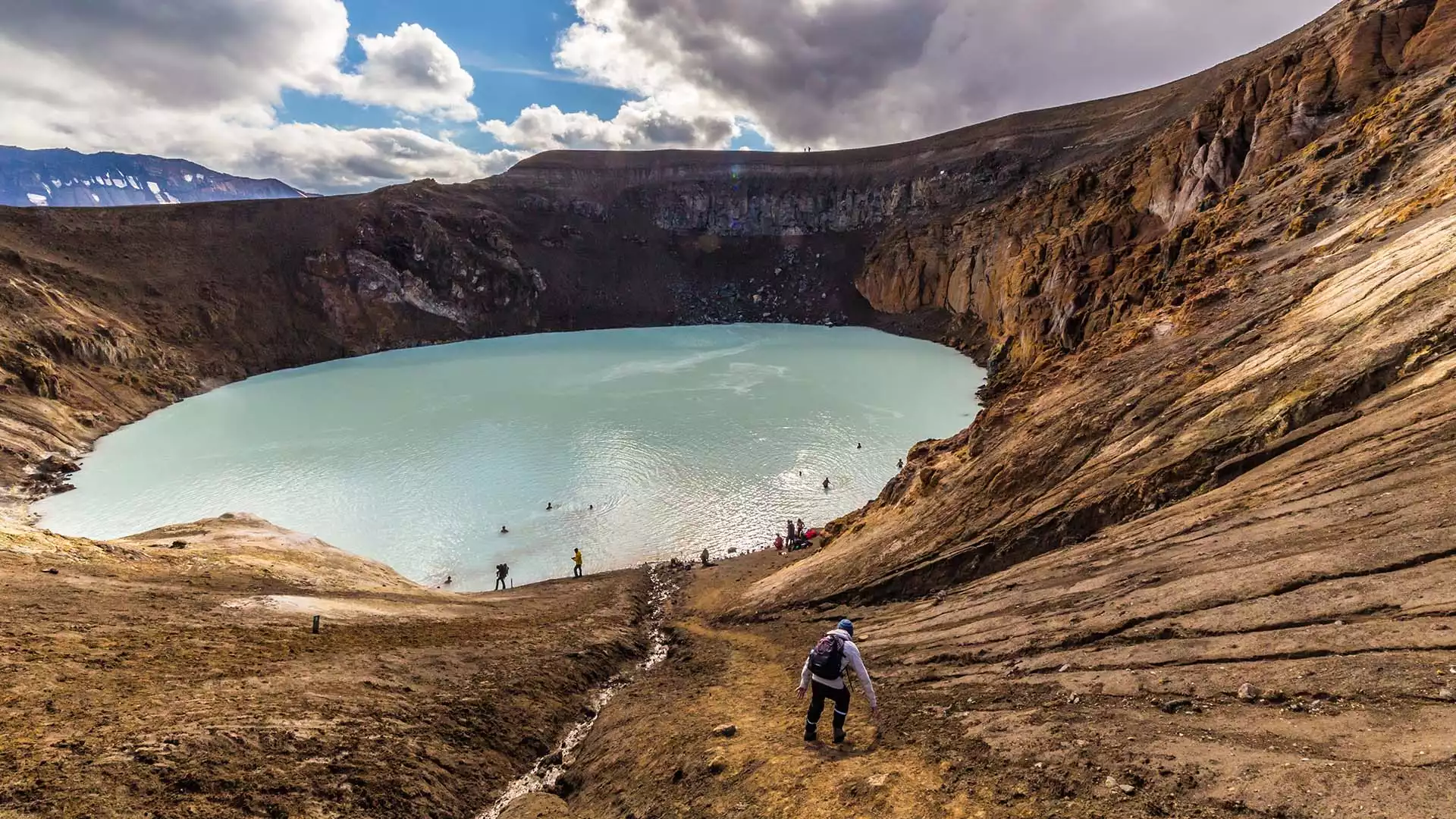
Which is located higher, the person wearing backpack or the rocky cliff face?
the rocky cliff face

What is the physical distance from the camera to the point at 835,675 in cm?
740

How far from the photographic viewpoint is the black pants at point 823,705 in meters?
7.44

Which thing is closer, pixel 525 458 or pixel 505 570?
pixel 505 570

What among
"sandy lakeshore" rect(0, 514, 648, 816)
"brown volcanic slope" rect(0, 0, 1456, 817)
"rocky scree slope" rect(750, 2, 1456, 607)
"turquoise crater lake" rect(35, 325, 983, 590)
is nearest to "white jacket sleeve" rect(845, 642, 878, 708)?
"brown volcanic slope" rect(0, 0, 1456, 817)

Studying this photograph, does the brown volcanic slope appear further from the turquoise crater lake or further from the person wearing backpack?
the turquoise crater lake

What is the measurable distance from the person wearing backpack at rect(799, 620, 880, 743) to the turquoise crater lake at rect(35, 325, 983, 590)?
16.9 metres

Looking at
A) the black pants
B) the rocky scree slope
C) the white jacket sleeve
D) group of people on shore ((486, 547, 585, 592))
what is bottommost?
the black pants

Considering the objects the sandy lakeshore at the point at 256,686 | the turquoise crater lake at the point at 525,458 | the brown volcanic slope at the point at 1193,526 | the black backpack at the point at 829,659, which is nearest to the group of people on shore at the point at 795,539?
the turquoise crater lake at the point at 525,458

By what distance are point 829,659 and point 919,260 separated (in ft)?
268

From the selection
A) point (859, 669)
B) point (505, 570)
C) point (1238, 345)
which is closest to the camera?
point (859, 669)

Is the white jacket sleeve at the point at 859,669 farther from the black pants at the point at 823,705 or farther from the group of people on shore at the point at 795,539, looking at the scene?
the group of people on shore at the point at 795,539

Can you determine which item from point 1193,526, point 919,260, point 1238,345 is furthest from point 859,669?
point 919,260

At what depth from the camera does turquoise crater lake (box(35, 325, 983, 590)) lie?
25.7m

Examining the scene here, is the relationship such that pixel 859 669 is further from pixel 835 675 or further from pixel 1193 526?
pixel 1193 526
